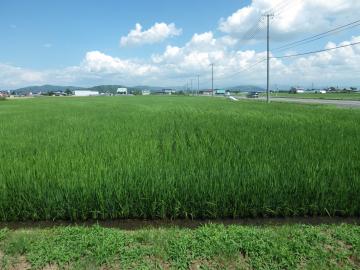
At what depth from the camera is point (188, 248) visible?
13.4ft

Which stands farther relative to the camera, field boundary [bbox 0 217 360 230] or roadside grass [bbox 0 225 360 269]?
field boundary [bbox 0 217 360 230]

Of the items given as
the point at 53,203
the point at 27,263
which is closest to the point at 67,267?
the point at 27,263

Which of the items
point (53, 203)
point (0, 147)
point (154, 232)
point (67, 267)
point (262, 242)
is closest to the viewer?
point (67, 267)

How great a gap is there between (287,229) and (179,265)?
5.06ft

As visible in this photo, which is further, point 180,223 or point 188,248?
point 180,223

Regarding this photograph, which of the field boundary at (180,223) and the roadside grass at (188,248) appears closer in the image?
the roadside grass at (188,248)

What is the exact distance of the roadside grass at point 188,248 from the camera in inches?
152

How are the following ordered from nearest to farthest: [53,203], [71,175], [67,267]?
1. [67,267]
2. [53,203]
3. [71,175]

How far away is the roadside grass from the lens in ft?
12.6

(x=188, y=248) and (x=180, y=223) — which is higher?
(x=188, y=248)

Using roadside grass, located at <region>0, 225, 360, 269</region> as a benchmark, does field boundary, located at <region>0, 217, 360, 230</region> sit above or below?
below

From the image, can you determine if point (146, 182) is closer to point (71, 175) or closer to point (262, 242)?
point (71, 175)

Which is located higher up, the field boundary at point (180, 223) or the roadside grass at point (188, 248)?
the roadside grass at point (188, 248)

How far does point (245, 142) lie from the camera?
9.16 metres
